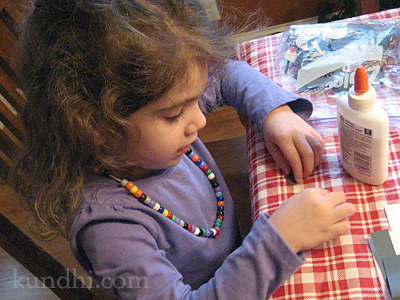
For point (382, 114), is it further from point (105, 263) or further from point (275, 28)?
point (275, 28)

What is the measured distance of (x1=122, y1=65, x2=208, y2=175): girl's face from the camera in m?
0.63

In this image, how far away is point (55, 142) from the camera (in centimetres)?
69

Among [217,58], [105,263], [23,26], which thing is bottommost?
[105,263]

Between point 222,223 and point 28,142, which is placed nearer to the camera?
point 28,142

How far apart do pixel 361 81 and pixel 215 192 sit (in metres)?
0.48

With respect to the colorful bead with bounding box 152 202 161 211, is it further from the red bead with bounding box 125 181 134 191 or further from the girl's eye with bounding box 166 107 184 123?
the girl's eye with bounding box 166 107 184 123

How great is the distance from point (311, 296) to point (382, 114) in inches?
11.5

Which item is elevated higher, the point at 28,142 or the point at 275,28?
the point at 28,142

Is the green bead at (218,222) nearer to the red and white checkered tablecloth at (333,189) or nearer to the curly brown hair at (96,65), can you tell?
the red and white checkered tablecloth at (333,189)

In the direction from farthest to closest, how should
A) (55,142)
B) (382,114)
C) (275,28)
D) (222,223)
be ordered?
(275,28)
(222,223)
(55,142)
(382,114)

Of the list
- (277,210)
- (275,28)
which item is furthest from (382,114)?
(275,28)

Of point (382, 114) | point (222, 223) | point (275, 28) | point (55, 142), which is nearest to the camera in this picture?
point (382, 114)

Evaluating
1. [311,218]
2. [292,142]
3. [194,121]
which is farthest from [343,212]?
[194,121]

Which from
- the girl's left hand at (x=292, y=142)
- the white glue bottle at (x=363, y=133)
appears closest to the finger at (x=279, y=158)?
the girl's left hand at (x=292, y=142)
